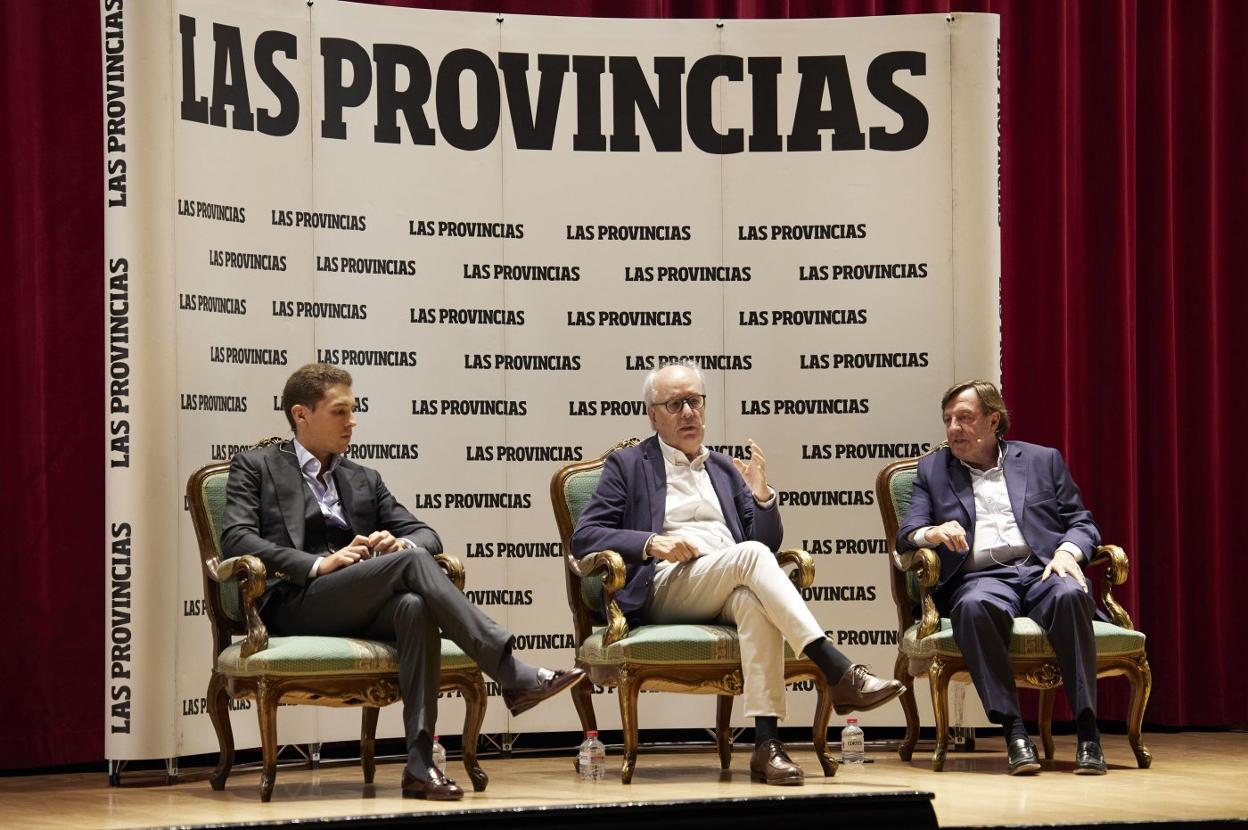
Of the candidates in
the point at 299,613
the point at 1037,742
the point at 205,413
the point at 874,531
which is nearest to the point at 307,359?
the point at 205,413

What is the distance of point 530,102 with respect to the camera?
6.06 meters

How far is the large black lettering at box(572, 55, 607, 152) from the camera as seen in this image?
6090 millimetres

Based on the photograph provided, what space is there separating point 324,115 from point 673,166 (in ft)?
4.23

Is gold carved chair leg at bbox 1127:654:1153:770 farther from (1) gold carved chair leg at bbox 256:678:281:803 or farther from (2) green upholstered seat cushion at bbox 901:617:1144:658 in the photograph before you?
(1) gold carved chair leg at bbox 256:678:281:803

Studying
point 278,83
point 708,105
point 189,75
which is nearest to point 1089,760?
point 708,105

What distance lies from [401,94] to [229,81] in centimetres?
64

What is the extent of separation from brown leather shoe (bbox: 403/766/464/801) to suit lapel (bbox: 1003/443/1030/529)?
217 cm

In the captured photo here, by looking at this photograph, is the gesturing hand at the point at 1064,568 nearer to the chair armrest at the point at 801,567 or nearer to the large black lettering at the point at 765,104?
the chair armrest at the point at 801,567

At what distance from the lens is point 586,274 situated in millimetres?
6074

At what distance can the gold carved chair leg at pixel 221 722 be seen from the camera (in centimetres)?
491

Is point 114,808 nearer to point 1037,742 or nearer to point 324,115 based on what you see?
point 324,115

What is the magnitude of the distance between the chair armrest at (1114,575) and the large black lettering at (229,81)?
10.6 feet

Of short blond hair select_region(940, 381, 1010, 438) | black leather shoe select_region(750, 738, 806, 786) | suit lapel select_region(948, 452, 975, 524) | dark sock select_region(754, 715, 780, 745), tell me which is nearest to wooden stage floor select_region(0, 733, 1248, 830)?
black leather shoe select_region(750, 738, 806, 786)

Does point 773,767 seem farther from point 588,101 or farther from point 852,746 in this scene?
point 588,101
